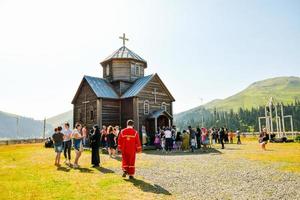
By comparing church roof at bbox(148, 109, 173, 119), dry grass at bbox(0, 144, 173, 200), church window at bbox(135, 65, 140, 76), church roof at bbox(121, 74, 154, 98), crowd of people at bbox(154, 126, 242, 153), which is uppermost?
church window at bbox(135, 65, 140, 76)

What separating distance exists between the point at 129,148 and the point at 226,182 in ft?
13.6

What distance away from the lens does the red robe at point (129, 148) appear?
11469 mm

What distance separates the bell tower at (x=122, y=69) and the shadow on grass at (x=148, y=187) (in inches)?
964

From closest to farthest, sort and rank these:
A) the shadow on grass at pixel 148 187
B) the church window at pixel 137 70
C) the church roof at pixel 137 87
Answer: the shadow on grass at pixel 148 187 → the church roof at pixel 137 87 → the church window at pixel 137 70

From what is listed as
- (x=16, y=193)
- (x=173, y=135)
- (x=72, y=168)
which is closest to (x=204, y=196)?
(x=16, y=193)

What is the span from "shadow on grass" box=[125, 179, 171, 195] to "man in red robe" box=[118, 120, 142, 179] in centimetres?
61

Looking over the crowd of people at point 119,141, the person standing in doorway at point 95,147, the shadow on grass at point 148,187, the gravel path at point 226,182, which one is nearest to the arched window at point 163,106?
the crowd of people at point 119,141

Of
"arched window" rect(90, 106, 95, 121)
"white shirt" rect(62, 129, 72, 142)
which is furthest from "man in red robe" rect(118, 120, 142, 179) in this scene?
"arched window" rect(90, 106, 95, 121)

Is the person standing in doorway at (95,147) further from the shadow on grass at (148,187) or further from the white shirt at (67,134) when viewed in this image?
the shadow on grass at (148,187)

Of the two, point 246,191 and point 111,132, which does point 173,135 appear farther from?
point 246,191

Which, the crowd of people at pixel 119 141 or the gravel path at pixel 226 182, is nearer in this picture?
the gravel path at pixel 226 182

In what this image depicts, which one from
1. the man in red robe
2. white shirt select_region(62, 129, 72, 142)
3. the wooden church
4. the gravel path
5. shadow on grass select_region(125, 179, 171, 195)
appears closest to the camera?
the gravel path

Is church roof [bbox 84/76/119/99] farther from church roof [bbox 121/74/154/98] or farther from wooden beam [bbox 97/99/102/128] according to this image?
church roof [bbox 121/74/154/98]

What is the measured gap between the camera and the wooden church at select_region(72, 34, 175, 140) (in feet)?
106
